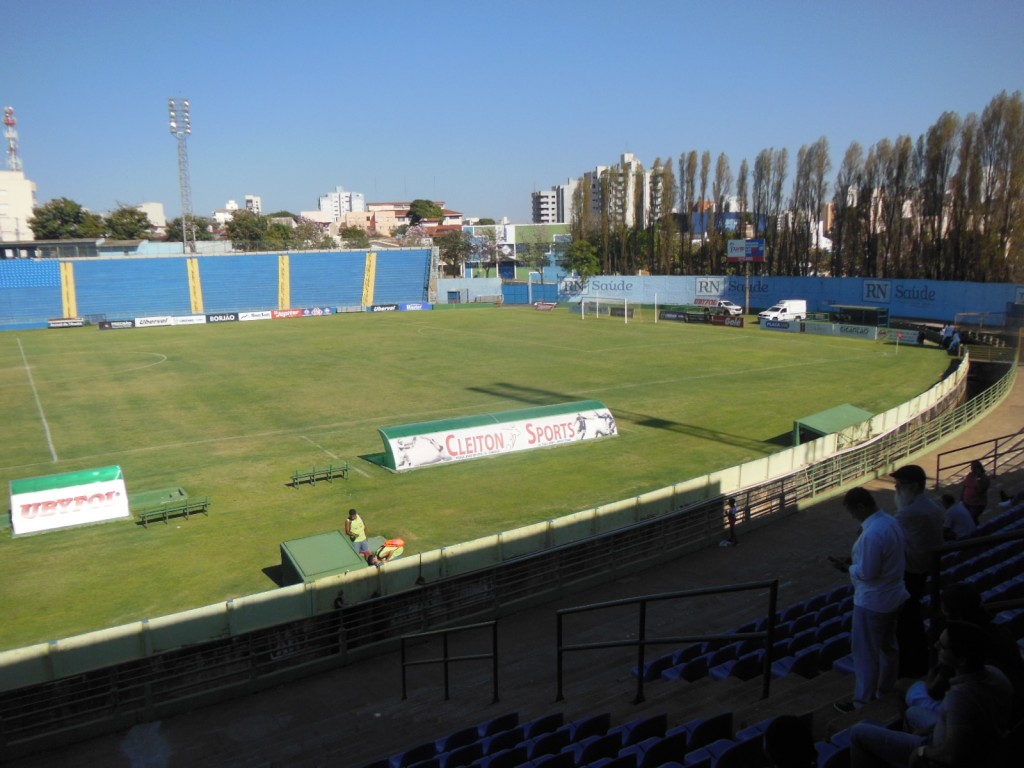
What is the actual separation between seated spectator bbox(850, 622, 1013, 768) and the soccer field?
1350 cm

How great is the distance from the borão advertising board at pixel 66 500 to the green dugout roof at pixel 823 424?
18546 mm

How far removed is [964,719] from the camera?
3.68 metres

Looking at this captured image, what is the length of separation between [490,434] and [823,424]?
9.98 meters

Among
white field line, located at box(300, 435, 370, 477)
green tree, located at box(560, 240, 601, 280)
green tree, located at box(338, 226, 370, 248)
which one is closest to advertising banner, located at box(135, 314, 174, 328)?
green tree, located at box(560, 240, 601, 280)

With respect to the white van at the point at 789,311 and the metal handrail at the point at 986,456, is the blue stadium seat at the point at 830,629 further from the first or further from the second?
the white van at the point at 789,311

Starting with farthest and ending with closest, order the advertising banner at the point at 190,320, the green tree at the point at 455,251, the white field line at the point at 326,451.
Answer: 1. the green tree at the point at 455,251
2. the advertising banner at the point at 190,320
3. the white field line at the point at 326,451

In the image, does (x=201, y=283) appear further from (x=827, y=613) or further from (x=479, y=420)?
(x=827, y=613)


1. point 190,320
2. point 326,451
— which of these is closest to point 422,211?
point 190,320

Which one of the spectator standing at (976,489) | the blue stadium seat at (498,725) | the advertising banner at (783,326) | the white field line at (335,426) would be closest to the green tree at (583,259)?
the advertising banner at (783,326)

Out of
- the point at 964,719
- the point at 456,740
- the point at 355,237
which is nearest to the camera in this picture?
the point at 964,719

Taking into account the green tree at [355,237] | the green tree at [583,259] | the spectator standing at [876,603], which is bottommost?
the spectator standing at [876,603]

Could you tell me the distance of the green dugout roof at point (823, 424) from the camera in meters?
21.9

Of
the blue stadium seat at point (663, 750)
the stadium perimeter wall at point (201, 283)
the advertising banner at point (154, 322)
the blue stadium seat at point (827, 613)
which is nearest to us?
the blue stadium seat at point (663, 750)

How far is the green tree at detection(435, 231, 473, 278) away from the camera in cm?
12544
